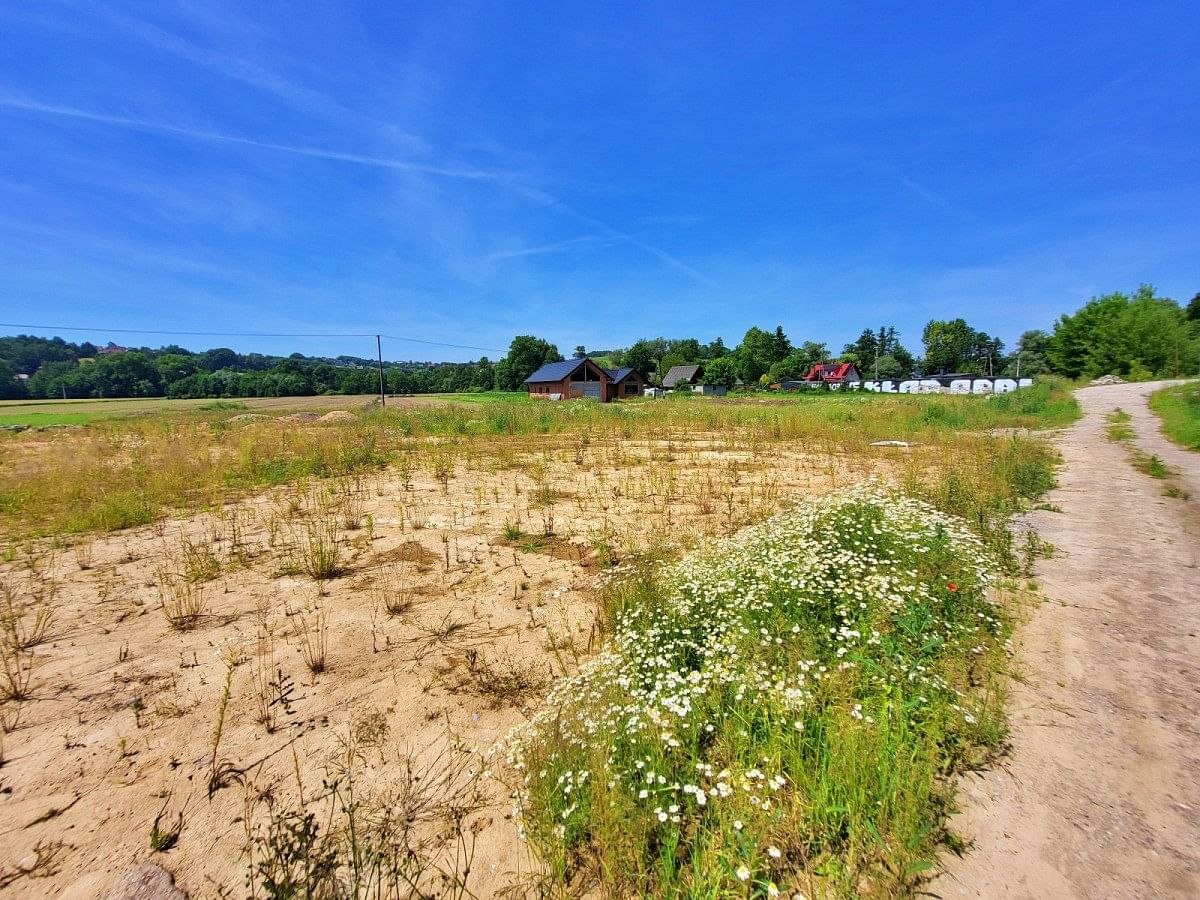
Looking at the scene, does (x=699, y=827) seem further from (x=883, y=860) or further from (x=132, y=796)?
(x=132, y=796)

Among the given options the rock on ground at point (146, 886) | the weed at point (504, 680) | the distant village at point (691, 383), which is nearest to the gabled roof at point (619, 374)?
the distant village at point (691, 383)

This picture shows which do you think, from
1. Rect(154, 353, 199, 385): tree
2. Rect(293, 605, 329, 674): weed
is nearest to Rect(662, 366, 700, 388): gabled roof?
Rect(154, 353, 199, 385): tree

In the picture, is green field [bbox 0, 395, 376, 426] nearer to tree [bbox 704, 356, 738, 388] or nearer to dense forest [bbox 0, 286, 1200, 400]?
dense forest [bbox 0, 286, 1200, 400]

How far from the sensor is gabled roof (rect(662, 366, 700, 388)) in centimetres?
7719

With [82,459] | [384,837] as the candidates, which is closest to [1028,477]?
[384,837]

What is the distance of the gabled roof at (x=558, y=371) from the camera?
51.7 meters

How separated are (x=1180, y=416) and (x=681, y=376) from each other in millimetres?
64019

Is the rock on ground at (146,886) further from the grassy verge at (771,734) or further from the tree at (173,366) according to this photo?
the tree at (173,366)

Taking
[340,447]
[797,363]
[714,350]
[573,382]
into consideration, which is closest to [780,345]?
[797,363]

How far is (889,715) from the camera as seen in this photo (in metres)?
2.52

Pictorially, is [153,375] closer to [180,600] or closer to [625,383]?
[625,383]

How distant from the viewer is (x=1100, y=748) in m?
2.48

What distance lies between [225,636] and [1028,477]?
38.3 feet

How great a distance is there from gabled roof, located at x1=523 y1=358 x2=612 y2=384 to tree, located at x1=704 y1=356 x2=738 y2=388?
27346 mm
